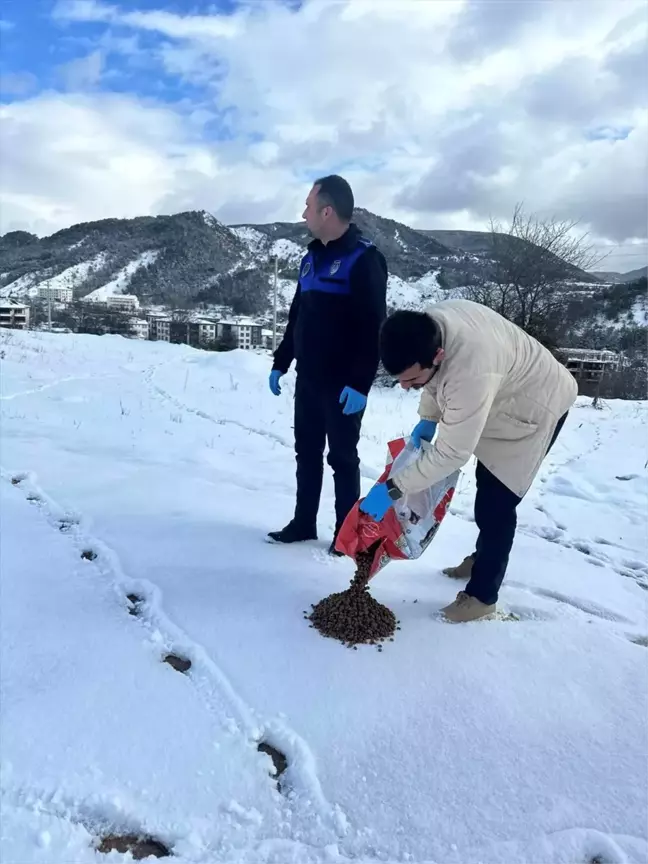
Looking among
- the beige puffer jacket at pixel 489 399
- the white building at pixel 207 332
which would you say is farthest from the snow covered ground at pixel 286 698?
the white building at pixel 207 332

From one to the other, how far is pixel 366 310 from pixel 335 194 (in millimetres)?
499

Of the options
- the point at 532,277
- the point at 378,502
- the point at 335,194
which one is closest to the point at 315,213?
the point at 335,194

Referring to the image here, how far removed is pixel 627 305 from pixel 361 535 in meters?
43.9

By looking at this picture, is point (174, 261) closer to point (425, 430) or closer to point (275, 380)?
point (275, 380)

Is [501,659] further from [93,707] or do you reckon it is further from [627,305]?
[627,305]

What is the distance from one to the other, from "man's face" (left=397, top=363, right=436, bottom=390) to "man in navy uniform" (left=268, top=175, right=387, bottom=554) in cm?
66

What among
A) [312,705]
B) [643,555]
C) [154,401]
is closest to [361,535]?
[312,705]

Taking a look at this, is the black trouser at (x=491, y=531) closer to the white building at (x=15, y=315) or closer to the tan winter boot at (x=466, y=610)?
the tan winter boot at (x=466, y=610)

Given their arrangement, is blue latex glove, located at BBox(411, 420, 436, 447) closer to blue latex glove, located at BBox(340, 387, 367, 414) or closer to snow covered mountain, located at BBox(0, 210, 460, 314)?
blue latex glove, located at BBox(340, 387, 367, 414)

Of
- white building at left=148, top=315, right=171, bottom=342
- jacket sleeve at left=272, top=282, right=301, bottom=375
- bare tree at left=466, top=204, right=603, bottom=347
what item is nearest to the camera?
jacket sleeve at left=272, top=282, right=301, bottom=375

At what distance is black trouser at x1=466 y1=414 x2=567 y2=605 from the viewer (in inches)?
85.3

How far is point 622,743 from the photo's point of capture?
1673 millimetres

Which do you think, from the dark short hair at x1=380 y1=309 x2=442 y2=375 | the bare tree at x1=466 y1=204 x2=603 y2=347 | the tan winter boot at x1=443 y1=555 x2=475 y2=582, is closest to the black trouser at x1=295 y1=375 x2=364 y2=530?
the tan winter boot at x1=443 y1=555 x2=475 y2=582

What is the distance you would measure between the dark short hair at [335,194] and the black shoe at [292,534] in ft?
4.76
